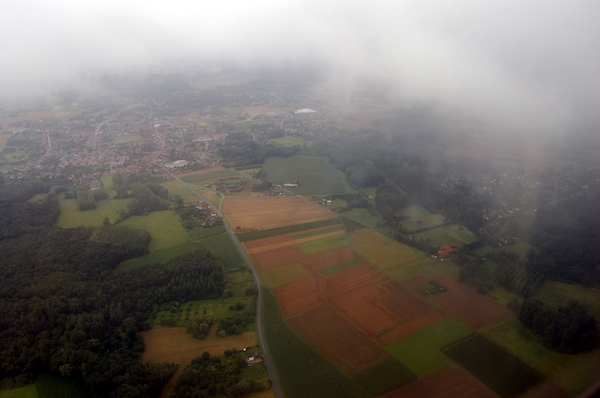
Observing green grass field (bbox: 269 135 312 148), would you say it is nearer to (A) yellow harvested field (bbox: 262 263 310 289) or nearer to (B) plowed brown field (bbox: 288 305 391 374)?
(A) yellow harvested field (bbox: 262 263 310 289)

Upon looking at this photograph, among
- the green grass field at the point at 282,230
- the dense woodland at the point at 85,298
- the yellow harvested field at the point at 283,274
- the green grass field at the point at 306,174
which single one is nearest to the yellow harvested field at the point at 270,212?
the green grass field at the point at 282,230

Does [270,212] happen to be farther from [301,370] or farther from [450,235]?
[301,370]

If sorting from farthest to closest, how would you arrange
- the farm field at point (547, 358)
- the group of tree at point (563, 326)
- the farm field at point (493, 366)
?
the group of tree at point (563, 326)
the farm field at point (493, 366)
the farm field at point (547, 358)

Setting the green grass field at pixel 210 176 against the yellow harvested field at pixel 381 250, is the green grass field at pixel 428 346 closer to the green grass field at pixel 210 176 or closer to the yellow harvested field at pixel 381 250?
the yellow harvested field at pixel 381 250

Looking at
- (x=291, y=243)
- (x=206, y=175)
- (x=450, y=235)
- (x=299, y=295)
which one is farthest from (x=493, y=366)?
(x=206, y=175)

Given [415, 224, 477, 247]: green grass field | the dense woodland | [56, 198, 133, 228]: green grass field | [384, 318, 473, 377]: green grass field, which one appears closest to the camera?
the dense woodland

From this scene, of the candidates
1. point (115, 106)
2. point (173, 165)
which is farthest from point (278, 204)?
point (115, 106)

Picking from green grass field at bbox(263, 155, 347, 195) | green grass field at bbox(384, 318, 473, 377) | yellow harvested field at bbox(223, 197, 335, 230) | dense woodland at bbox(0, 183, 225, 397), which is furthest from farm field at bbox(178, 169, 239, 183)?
green grass field at bbox(384, 318, 473, 377)
